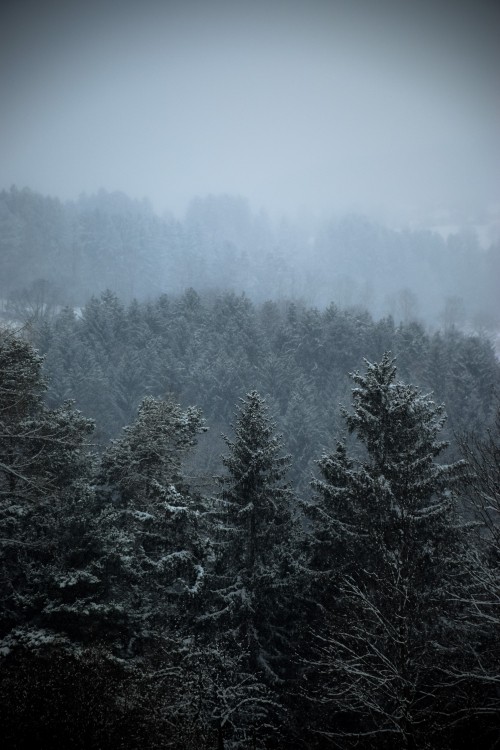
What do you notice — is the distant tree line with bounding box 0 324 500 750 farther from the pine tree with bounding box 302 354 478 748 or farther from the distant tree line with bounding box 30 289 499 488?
the distant tree line with bounding box 30 289 499 488

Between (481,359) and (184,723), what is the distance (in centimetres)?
4692

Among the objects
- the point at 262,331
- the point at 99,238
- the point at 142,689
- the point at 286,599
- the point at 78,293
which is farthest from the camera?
the point at 99,238

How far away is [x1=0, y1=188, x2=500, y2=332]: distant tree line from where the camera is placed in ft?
272

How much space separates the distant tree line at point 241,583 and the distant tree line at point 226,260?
6270 cm

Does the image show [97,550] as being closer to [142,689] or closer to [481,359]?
[142,689]

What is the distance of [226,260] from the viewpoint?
94.4 metres

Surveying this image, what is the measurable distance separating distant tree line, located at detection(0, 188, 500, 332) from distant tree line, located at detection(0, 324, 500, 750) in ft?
206

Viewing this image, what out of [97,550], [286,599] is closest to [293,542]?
[286,599]

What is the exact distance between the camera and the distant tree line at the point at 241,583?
28.8 ft

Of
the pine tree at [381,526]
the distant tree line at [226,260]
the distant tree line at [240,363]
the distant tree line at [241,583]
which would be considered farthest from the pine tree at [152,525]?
the distant tree line at [226,260]

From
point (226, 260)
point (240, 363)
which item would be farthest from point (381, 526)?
point (226, 260)

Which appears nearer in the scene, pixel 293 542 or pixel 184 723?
pixel 184 723

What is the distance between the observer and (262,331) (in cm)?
5300

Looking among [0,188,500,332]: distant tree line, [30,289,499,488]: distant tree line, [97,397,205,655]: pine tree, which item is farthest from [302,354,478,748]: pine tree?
[0,188,500,332]: distant tree line
